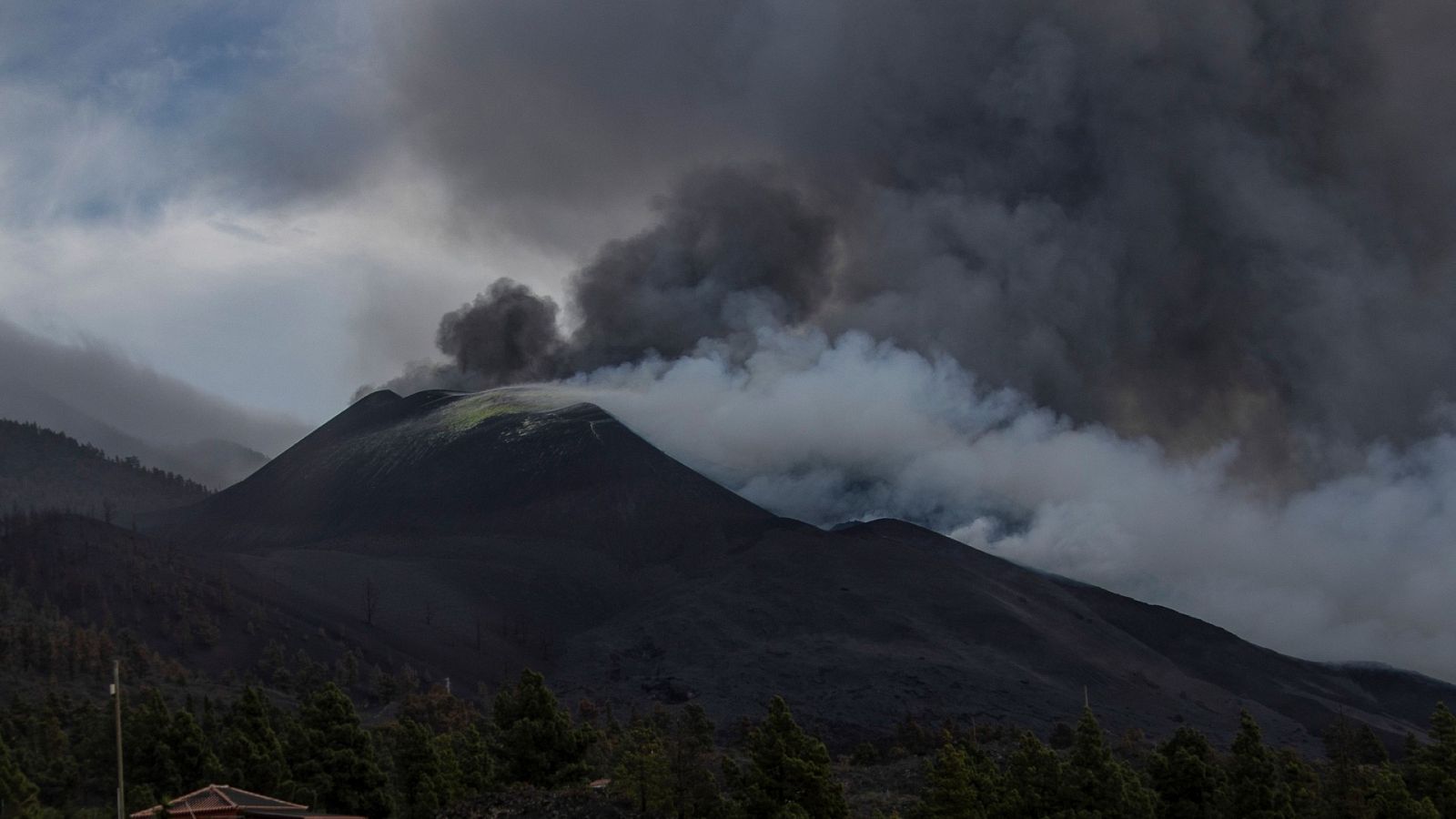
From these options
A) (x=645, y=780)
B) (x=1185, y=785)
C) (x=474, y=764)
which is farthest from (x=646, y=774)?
(x=1185, y=785)

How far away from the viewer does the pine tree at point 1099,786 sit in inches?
2203

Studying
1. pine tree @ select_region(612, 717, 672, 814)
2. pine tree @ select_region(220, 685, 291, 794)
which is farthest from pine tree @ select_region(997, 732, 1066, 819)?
pine tree @ select_region(220, 685, 291, 794)

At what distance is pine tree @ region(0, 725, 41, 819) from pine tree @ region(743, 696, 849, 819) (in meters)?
23.4

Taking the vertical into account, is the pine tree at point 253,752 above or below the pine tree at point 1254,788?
below

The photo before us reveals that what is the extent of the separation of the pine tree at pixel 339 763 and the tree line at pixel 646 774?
7 cm

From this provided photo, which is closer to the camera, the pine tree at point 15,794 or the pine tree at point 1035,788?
the pine tree at point 15,794

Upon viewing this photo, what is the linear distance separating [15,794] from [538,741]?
19805 millimetres

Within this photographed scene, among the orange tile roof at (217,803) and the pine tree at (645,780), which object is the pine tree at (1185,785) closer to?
the pine tree at (645,780)

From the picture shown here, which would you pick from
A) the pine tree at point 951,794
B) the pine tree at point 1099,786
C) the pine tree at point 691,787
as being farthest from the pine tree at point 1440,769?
the pine tree at point 691,787

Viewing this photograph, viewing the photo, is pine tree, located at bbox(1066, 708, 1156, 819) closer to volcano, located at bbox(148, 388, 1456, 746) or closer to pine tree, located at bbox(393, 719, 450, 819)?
pine tree, located at bbox(393, 719, 450, 819)

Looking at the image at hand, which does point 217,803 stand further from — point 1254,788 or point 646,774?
point 1254,788

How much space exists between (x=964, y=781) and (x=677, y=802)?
10414mm

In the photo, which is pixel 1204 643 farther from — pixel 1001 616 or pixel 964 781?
pixel 964 781

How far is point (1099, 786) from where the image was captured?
56.3 meters
